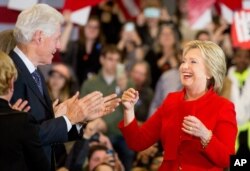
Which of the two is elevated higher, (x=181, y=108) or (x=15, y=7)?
(x=15, y=7)

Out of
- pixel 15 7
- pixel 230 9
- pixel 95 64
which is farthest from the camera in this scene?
pixel 95 64

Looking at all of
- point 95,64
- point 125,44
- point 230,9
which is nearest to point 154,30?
point 125,44

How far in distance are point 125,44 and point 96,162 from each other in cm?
400

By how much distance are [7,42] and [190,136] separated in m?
1.16

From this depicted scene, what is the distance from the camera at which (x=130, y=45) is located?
1064 centimetres

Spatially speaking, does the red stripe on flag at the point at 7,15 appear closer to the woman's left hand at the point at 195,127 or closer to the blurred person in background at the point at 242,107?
the woman's left hand at the point at 195,127

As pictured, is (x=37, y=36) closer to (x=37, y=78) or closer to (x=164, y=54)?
(x=37, y=78)

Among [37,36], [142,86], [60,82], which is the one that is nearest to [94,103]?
[37,36]

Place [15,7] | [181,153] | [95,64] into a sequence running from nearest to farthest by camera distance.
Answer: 1. [181,153]
2. [15,7]
3. [95,64]

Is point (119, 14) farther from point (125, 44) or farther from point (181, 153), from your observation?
point (181, 153)

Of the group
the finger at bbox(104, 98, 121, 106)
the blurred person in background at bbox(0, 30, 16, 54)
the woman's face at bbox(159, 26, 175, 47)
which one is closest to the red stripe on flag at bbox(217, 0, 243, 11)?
the woman's face at bbox(159, 26, 175, 47)

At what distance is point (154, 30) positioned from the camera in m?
10.6

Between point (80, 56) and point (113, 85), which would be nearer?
point (113, 85)

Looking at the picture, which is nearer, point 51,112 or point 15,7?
point 51,112
